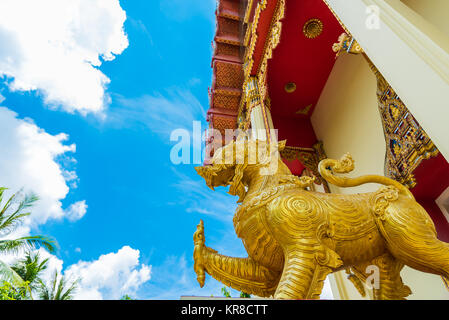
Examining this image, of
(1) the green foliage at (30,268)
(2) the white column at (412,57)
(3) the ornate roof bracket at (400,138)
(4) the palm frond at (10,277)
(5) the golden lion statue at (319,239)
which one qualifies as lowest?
(5) the golden lion statue at (319,239)

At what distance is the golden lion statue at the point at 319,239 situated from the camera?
103cm

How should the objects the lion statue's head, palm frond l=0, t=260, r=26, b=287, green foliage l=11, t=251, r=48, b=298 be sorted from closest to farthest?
the lion statue's head < palm frond l=0, t=260, r=26, b=287 < green foliage l=11, t=251, r=48, b=298

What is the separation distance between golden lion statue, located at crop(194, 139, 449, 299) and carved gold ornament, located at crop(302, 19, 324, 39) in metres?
2.25

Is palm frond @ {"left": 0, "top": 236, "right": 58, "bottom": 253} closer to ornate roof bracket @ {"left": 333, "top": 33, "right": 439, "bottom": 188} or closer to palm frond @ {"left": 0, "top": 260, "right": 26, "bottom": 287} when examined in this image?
palm frond @ {"left": 0, "top": 260, "right": 26, "bottom": 287}

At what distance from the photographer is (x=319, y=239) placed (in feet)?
3.55

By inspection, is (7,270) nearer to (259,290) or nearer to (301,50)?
(259,290)

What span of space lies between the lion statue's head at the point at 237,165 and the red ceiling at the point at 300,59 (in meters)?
2.04

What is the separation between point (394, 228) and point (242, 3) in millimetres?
4376

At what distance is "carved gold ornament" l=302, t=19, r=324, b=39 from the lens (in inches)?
116

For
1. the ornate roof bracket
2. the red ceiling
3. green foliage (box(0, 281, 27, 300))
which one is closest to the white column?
the ornate roof bracket

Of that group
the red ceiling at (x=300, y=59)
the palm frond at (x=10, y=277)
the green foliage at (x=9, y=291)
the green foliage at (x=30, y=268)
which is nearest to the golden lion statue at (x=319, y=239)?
the red ceiling at (x=300, y=59)

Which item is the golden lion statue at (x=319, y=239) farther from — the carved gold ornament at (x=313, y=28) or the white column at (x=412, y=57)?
the carved gold ornament at (x=313, y=28)

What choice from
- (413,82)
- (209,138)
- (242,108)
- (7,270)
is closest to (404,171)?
(413,82)

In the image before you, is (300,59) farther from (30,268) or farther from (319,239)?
(30,268)
